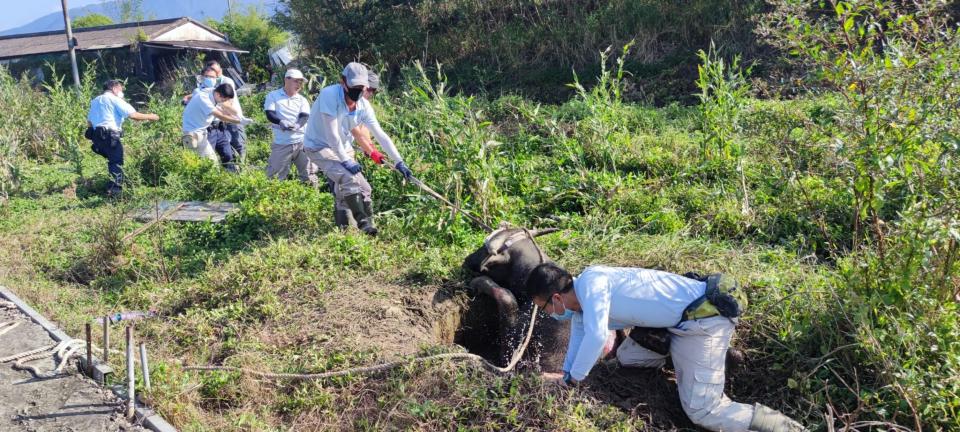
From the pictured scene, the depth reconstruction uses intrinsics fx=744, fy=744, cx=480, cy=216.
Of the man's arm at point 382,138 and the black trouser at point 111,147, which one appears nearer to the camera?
the man's arm at point 382,138

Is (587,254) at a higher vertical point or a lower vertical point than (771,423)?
higher

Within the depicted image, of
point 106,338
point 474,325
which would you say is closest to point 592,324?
point 474,325

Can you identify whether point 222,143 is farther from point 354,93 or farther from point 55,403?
point 55,403

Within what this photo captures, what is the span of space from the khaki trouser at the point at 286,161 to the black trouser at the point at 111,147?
2.14m

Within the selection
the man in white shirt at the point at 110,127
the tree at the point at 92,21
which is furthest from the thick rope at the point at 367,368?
the tree at the point at 92,21

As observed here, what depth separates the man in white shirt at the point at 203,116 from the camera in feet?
31.0

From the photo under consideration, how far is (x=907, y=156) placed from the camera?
13.1 feet

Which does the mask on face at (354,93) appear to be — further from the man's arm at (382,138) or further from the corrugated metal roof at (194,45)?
the corrugated metal roof at (194,45)

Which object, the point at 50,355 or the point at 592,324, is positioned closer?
the point at 592,324

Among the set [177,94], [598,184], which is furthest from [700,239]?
[177,94]

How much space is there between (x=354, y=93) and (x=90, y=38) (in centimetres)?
2428

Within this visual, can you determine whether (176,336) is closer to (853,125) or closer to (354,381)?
(354,381)

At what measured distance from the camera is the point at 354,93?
246 inches

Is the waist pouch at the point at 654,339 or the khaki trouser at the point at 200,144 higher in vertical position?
the khaki trouser at the point at 200,144
